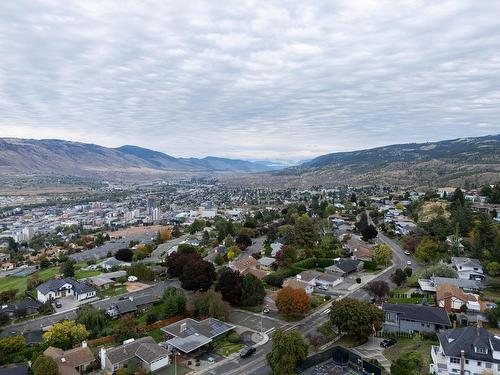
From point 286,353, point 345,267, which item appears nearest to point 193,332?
point 286,353

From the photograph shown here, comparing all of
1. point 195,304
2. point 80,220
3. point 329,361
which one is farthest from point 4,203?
point 329,361

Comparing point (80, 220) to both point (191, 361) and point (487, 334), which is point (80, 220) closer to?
point (191, 361)

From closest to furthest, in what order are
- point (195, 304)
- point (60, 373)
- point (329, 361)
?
point (60, 373) → point (329, 361) → point (195, 304)

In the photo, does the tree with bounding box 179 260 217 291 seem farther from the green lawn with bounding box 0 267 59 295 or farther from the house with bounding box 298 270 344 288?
the green lawn with bounding box 0 267 59 295

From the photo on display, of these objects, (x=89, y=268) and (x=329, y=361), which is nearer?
(x=329, y=361)

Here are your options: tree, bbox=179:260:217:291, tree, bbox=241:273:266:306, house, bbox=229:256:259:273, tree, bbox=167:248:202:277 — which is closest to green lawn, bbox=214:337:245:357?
tree, bbox=241:273:266:306
